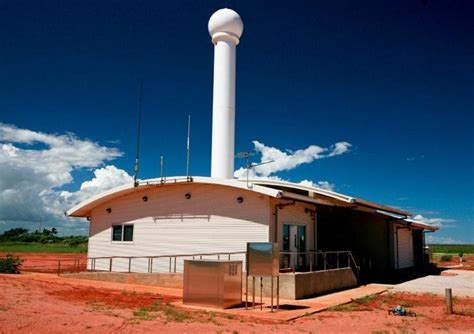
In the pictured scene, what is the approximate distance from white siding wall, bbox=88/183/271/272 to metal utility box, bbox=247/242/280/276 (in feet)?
15.0

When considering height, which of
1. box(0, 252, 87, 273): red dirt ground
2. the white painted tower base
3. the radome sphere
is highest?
the radome sphere

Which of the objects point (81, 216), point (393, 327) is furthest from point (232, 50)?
point (393, 327)

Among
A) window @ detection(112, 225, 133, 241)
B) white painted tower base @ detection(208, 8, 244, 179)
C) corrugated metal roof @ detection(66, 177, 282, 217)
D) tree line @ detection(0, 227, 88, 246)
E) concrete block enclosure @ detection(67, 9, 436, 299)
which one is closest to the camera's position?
corrugated metal roof @ detection(66, 177, 282, 217)

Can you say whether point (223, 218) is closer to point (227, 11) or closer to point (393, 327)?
point (393, 327)

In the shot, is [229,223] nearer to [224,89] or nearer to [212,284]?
[212,284]

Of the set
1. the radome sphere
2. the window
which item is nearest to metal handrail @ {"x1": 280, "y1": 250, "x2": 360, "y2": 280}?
the window

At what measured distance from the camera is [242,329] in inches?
423

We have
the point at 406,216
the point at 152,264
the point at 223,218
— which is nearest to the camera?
the point at 223,218

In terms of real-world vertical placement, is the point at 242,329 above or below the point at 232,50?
below

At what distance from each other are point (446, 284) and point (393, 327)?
12.2m

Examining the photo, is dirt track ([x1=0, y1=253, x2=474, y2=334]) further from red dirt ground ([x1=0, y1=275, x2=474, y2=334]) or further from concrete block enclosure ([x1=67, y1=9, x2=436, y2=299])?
concrete block enclosure ([x1=67, y1=9, x2=436, y2=299])

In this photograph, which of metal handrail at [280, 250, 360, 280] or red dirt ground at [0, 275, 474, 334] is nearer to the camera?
red dirt ground at [0, 275, 474, 334]

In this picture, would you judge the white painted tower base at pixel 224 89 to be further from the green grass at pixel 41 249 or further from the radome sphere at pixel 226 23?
the green grass at pixel 41 249

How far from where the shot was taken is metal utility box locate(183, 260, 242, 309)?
14000mm
